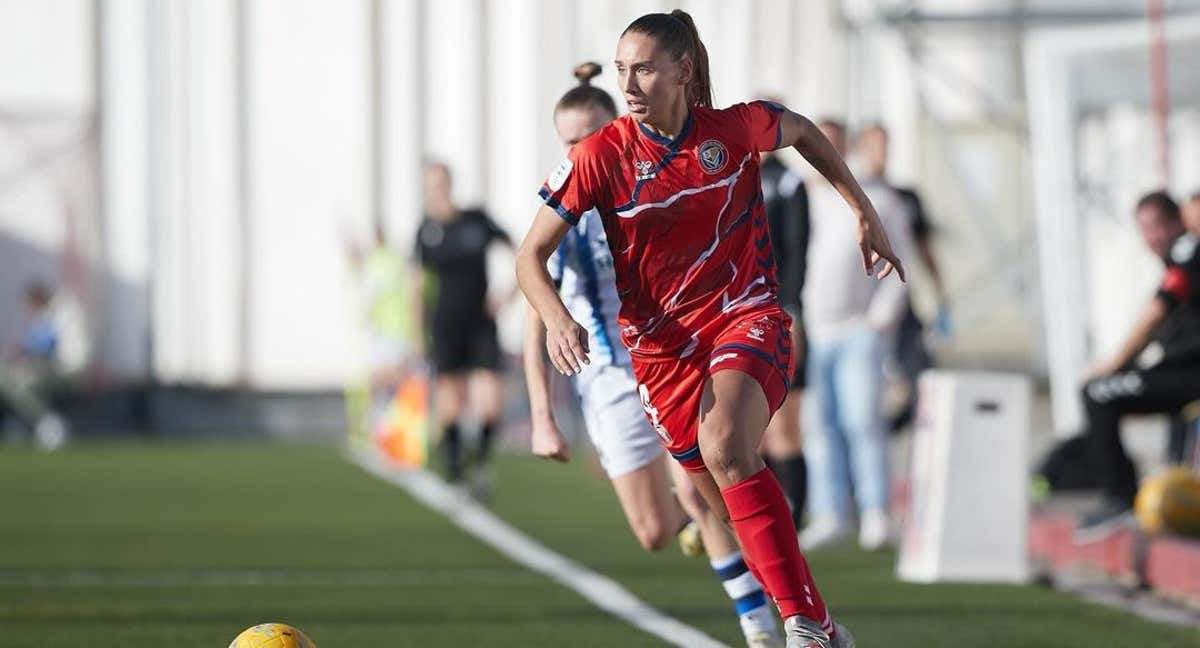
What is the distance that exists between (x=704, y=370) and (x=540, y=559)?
5082 mm

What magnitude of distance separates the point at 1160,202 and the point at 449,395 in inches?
244

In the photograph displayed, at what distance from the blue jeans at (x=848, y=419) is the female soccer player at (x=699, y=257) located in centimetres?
584

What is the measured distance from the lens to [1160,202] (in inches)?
448

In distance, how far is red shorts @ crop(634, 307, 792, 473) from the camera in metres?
6.59

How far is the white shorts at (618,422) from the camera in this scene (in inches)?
308

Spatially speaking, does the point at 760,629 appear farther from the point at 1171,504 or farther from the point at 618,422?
the point at 1171,504

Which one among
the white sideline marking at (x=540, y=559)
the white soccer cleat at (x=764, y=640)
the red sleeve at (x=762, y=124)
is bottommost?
the white sideline marking at (x=540, y=559)

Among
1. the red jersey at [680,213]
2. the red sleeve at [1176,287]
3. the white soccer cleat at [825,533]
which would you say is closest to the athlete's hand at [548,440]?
the red jersey at [680,213]

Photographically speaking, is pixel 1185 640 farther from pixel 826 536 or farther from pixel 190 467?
pixel 190 467

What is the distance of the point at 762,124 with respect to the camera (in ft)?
21.9

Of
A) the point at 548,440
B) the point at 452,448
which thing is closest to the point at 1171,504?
the point at 548,440

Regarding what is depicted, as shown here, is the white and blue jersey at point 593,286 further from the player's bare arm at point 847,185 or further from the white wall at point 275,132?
the white wall at point 275,132

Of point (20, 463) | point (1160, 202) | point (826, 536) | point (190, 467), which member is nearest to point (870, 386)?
point (826, 536)

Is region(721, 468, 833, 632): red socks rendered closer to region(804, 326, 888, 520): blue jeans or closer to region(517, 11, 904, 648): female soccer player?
region(517, 11, 904, 648): female soccer player
